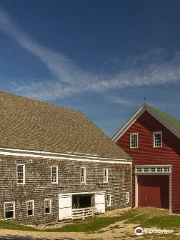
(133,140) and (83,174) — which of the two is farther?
(133,140)

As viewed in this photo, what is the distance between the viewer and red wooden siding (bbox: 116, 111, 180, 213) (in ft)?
118

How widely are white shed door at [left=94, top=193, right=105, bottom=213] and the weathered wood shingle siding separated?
62cm

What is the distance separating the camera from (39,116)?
3416 centimetres

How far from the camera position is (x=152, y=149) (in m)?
37.8

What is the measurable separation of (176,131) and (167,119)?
244 cm

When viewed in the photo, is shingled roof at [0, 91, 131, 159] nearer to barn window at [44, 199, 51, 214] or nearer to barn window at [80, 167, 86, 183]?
barn window at [80, 167, 86, 183]

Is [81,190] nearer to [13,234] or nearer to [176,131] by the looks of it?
[176,131]

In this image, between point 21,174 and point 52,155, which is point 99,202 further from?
point 21,174

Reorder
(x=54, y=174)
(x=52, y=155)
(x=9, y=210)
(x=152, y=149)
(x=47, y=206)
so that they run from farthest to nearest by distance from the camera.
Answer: (x=152, y=149)
(x=54, y=174)
(x=52, y=155)
(x=47, y=206)
(x=9, y=210)

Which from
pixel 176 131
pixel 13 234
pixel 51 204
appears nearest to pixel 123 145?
pixel 176 131

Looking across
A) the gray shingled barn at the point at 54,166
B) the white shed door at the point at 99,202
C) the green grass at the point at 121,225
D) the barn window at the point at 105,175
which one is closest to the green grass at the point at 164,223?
the green grass at the point at 121,225

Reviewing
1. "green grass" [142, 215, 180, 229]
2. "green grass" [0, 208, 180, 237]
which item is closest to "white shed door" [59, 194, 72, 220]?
"green grass" [0, 208, 180, 237]

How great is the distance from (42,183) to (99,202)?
24.5 ft

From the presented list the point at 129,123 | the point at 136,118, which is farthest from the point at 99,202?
the point at 136,118
